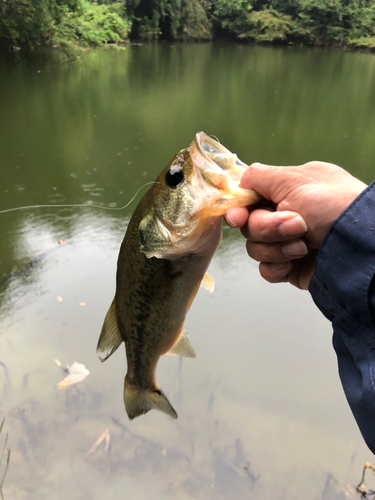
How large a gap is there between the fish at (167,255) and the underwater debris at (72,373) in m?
1.19

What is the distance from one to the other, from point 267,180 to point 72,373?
2208mm

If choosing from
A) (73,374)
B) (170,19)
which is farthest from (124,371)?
(170,19)

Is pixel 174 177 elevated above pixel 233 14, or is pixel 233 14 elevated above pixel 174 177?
pixel 233 14

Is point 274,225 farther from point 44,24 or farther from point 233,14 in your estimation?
point 233,14

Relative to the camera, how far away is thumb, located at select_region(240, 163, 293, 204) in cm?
122

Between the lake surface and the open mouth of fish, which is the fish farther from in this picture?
the lake surface

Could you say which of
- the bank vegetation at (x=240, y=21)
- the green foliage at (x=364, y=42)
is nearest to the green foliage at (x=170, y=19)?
the bank vegetation at (x=240, y=21)

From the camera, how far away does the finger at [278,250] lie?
1.28m

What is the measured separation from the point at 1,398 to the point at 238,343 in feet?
5.97

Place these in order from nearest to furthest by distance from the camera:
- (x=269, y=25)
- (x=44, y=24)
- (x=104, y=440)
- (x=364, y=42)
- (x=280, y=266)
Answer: (x=280, y=266) < (x=104, y=440) < (x=44, y=24) < (x=364, y=42) < (x=269, y=25)

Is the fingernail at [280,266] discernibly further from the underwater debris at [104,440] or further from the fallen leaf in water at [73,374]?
the fallen leaf in water at [73,374]

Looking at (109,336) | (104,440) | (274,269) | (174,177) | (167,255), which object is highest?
(174,177)

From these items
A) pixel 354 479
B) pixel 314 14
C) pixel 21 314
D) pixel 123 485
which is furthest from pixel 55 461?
pixel 314 14

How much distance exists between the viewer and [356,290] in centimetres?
107
